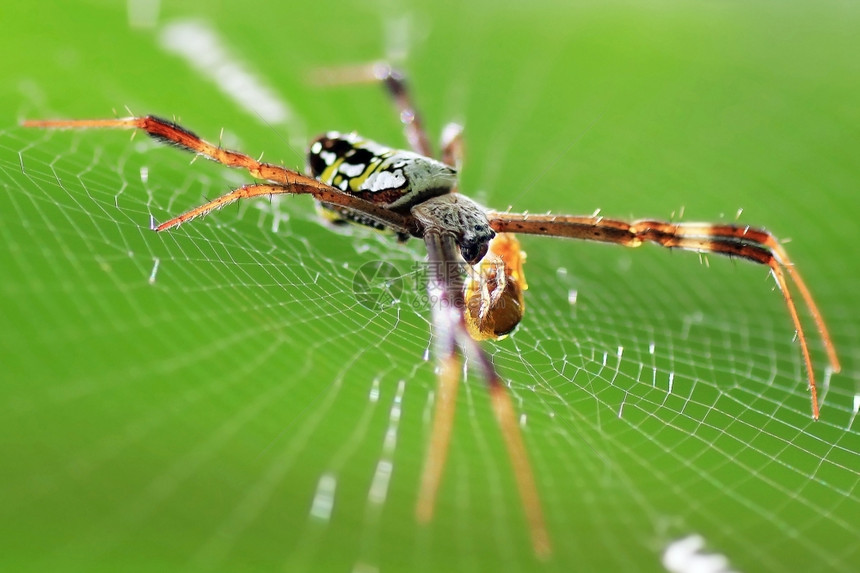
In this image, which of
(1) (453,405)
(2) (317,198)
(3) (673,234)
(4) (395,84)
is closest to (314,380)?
(2) (317,198)

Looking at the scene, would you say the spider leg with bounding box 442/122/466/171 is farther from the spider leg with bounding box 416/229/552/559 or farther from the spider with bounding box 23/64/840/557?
the spider leg with bounding box 416/229/552/559

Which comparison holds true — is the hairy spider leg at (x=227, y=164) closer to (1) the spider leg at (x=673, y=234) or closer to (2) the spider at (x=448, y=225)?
(2) the spider at (x=448, y=225)

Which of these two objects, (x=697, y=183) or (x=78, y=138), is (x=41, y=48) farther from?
(x=697, y=183)

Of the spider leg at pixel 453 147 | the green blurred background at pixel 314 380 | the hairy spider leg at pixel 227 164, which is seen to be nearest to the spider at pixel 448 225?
the hairy spider leg at pixel 227 164

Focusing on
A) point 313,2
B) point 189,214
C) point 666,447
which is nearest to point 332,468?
point 189,214

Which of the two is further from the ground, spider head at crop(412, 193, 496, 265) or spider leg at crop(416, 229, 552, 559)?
spider head at crop(412, 193, 496, 265)

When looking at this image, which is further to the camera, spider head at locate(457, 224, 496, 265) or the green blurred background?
spider head at locate(457, 224, 496, 265)

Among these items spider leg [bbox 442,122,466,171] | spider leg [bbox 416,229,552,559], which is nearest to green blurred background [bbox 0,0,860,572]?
spider leg [bbox 416,229,552,559]
